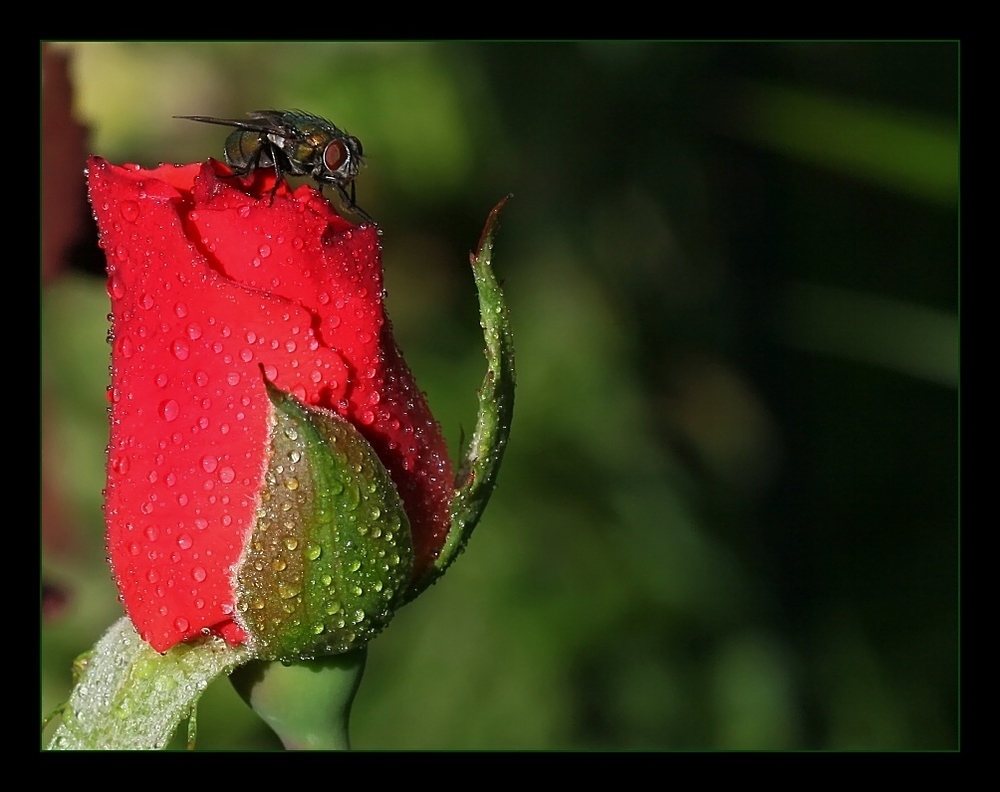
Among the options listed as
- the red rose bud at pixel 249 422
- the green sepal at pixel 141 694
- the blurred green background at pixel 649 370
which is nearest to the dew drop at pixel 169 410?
the red rose bud at pixel 249 422

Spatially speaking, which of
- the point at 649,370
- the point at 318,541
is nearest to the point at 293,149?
the point at 318,541

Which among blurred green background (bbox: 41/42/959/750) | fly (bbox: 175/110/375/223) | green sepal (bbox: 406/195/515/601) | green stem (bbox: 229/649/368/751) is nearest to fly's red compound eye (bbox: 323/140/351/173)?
fly (bbox: 175/110/375/223)

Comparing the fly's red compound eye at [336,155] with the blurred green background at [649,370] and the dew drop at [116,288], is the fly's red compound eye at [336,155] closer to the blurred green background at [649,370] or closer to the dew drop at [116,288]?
the dew drop at [116,288]

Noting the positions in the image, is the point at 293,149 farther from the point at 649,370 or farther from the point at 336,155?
the point at 649,370

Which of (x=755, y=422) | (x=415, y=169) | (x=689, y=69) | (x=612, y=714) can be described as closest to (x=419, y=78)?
(x=415, y=169)

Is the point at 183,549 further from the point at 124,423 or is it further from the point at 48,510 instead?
the point at 48,510
